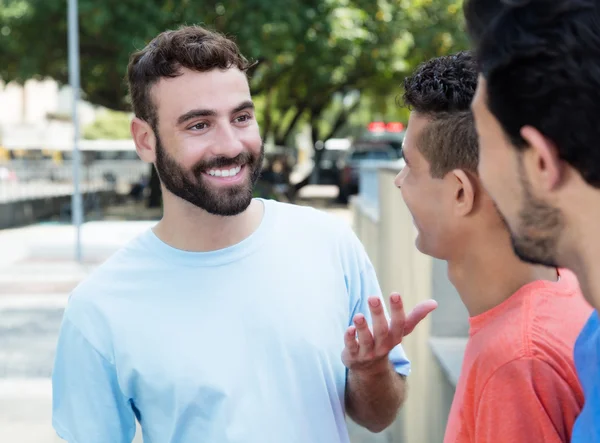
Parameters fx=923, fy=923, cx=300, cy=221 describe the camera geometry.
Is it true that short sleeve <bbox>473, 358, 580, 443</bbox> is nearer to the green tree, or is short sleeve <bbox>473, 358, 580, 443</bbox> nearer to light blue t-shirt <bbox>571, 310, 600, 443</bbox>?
light blue t-shirt <bbox>571, 310, 600, 443</bbox>

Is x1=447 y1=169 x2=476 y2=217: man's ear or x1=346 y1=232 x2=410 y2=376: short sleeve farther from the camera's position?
x1=346 y1=232 x2=410 y2=376: short sleeve

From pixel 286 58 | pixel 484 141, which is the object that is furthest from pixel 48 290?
pixel 286 58

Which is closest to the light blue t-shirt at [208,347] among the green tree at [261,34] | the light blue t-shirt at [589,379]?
the light blue t-shirt at [589,379]

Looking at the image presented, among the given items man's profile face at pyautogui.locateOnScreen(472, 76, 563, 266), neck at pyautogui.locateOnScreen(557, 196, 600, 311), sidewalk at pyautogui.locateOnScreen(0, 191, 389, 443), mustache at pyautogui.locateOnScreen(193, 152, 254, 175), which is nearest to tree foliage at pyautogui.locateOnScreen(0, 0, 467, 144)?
sidewalk at pyautogui.locateOnScreen(0, 191, 389, 443)

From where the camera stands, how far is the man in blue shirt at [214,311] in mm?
2131

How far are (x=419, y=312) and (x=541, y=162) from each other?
822mm

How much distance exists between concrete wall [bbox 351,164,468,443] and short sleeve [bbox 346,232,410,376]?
3.31ft

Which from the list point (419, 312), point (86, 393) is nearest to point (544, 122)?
point (419, 312)

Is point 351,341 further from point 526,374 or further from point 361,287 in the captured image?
point 526,374

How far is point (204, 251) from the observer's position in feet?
7.50

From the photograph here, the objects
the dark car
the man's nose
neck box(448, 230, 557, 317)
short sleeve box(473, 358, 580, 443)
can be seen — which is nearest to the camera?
short sleeve box(473, 358, 580, 443)

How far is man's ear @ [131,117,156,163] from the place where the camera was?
2416mm

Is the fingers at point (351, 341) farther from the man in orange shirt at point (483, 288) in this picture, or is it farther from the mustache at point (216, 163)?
the mustache at point (216, 163)

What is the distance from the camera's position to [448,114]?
183 centimetres
